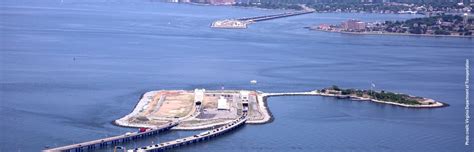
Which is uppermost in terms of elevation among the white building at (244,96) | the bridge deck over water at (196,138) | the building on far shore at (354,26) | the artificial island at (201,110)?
the building on far shore at (354,26)

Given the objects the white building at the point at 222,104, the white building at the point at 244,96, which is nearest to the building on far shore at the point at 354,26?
the white building at the point at 244,96

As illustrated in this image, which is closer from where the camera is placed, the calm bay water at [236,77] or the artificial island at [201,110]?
the artificial island at [201,110]

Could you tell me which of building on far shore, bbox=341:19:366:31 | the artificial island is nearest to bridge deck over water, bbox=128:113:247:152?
the artificial island

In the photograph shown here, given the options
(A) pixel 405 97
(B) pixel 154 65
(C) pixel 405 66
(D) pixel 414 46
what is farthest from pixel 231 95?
(D) pixel 414 46

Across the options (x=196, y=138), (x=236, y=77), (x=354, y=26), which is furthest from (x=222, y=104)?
(x=354, y=26)

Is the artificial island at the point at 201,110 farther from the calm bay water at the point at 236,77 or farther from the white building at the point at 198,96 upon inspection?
the calm bay water at the point at 236,77

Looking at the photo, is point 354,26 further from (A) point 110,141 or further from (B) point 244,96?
(A) point 110,141
